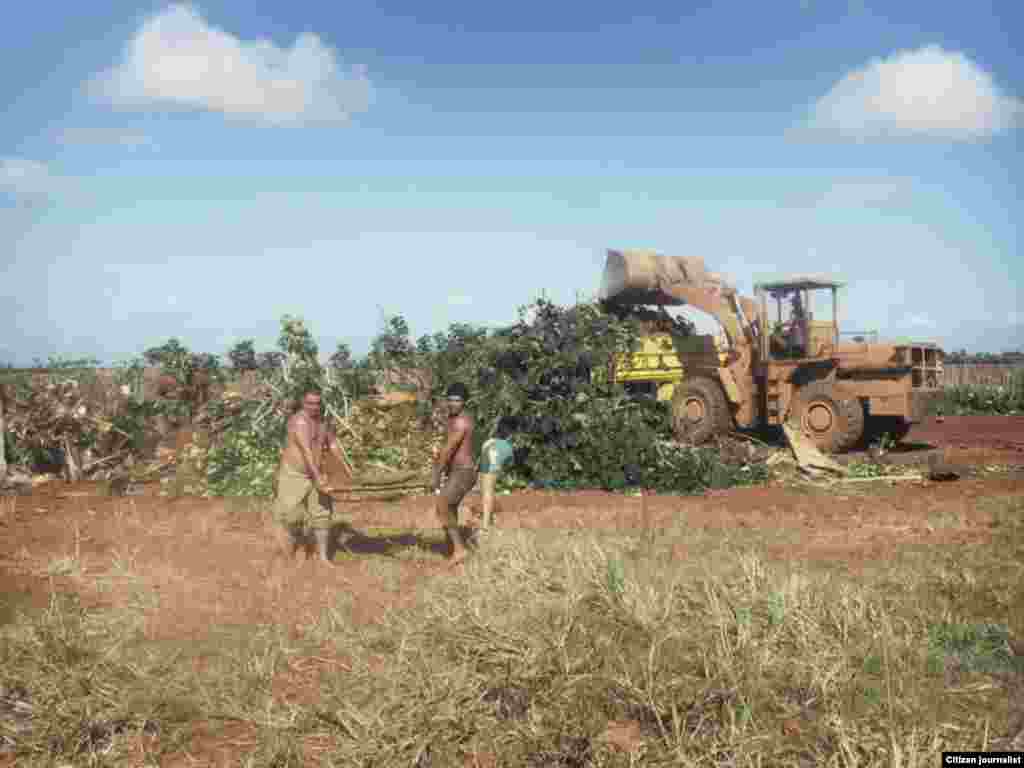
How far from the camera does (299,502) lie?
808 centimetres

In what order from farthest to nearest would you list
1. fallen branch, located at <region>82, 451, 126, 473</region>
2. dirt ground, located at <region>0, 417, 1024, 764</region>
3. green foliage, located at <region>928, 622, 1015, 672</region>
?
1. fallen branch, located at <region>82, 451, 126, 473</region>
2. dirt ground, located at <region>0, 417, 1024, 764</region>
3. green foliage, located at <region>928, 622, 1015, 672</region>

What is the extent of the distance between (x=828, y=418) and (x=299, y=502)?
347 inches

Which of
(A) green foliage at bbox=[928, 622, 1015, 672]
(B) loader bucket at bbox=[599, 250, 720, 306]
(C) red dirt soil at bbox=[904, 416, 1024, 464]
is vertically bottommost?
(C) red dirt soil at bbox=[904, 416, 1024, 464]

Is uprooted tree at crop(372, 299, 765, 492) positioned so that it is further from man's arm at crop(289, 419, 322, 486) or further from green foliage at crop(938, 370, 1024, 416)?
green foliage at crop(938, 370, 1024, 416)

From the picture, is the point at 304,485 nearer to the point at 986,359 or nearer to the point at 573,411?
the point at 573,411

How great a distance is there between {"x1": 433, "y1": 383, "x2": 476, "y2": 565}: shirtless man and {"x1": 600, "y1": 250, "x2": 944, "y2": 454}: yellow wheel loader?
5.41 meters

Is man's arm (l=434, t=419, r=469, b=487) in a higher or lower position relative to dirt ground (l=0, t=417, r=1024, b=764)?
higher

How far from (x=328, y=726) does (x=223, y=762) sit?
474mm

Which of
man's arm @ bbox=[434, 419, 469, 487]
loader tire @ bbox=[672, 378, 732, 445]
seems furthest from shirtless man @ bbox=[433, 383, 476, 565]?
loader tire @ bbox=[672, 378, 732, 445]

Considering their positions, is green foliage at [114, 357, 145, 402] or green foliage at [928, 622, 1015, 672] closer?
green foliage at [928, 622, 1015, 672]

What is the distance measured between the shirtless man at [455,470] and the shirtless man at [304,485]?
0.94 metres

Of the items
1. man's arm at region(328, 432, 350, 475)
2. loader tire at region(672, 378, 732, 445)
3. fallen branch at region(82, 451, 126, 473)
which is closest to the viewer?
man's arm at region(328, 432, 350, 475)

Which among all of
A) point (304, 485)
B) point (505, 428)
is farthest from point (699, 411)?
point (304, 485)

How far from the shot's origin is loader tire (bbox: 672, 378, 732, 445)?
583 inches
